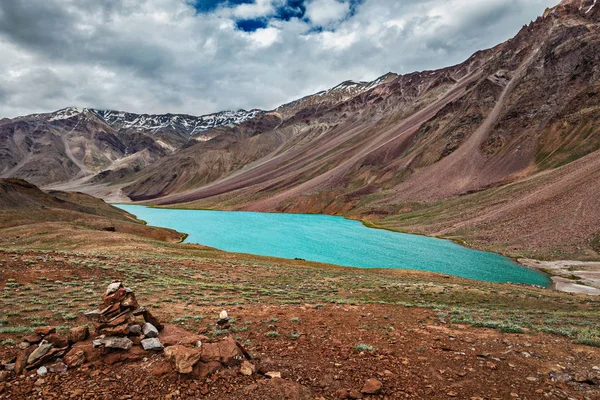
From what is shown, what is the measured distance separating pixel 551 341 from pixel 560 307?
1376 centimetres

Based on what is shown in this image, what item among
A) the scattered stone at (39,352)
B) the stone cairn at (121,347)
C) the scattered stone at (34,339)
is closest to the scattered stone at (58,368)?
the stone cairn at (121,347)

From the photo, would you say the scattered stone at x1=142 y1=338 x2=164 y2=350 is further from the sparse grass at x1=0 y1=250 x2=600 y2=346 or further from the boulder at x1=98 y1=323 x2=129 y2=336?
the sparse grass at x1=0 y1=250 x2=600 y2=346

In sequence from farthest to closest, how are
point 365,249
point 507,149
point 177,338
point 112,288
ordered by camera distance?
point 507,149, point 365,249, point 112,288, point 177,338

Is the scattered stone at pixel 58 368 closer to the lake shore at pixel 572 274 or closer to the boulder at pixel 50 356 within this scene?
the boulder at pixel 50 356

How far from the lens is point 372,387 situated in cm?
791

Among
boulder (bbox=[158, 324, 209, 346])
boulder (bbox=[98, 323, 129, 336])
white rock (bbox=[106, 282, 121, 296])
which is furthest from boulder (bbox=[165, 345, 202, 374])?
white rock (bbox=[106, 282, 121, 296])

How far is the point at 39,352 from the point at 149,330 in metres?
2.54

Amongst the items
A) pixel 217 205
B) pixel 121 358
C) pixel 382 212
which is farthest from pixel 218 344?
pixel 217 205

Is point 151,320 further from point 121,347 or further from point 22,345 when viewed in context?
point 22,345

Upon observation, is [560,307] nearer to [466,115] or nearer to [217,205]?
[466,115]

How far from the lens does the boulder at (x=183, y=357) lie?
7746 mm

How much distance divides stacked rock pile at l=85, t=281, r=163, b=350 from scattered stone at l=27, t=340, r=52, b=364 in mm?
1011

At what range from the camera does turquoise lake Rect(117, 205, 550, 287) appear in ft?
148

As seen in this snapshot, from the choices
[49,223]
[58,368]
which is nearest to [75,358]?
[58,368]
